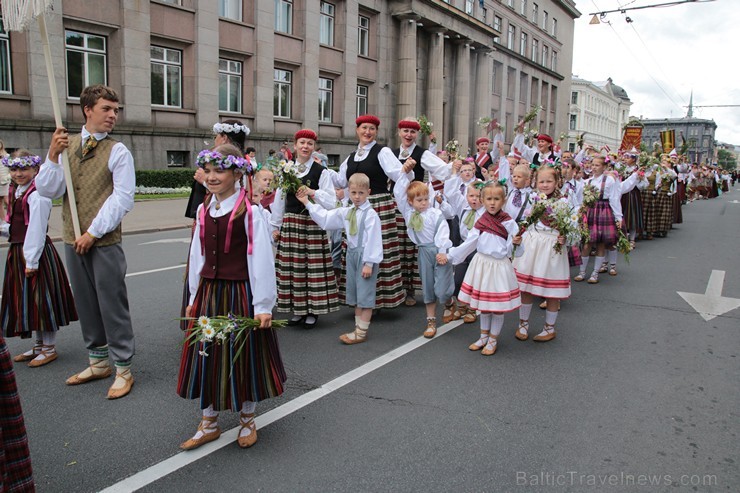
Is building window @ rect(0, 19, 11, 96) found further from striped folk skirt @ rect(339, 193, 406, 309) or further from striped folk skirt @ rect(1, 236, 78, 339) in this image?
striped folk skirt @ rect(339, 193, 406, 309)

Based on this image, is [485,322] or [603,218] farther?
[603,218]

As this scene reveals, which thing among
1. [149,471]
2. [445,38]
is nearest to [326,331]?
[149,471]

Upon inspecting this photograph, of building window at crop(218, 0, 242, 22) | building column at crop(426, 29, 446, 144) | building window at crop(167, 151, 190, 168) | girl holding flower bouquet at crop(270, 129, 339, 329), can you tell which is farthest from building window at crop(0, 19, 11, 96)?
building column at crop(426, 29, 446, 144)

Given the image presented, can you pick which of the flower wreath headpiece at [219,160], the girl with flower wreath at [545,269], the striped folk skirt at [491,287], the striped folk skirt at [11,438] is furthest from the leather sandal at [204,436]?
the girl with flower wreath at [545,269]

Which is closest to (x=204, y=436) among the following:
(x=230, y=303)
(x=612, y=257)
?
(x=230, y=303)

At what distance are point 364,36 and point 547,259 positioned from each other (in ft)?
91.1

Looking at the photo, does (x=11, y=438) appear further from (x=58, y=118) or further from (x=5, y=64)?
(x=5, y=64)

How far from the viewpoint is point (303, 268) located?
627cm

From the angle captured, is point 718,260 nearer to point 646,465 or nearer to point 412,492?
point 646,465

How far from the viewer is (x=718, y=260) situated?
11.6 meters

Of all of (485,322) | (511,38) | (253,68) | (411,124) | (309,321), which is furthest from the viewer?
(511,38)

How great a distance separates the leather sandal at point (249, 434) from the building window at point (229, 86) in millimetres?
21625

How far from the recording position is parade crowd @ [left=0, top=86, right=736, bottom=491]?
12.0 feet

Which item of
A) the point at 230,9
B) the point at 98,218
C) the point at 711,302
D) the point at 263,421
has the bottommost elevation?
the point at 263,421
